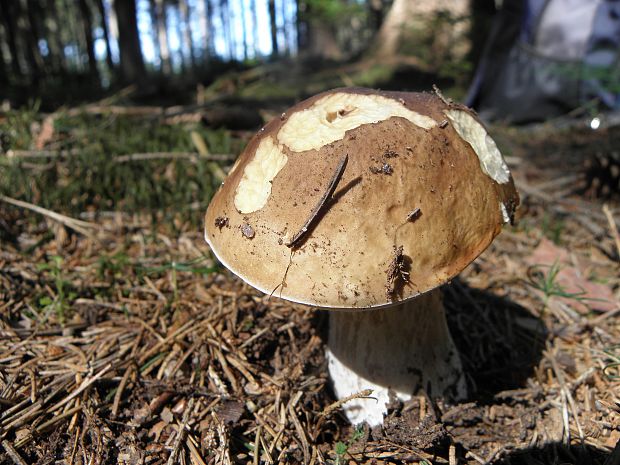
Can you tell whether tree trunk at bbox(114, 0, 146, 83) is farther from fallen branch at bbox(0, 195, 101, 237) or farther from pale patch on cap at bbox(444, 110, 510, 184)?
pale patch on cap at bbox(444, 110, 510, 184)

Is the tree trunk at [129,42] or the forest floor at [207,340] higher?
the tree trunk at [129,42]

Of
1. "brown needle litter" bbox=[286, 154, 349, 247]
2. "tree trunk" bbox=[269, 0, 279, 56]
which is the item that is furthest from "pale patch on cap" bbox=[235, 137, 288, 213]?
"tree trunk" bbox=[269, 0, 279, 56]

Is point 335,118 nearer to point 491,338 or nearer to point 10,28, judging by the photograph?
point 491,338

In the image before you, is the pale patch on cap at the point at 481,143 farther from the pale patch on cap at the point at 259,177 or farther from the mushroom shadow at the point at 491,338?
the mushroom shadow at the point at 491,338

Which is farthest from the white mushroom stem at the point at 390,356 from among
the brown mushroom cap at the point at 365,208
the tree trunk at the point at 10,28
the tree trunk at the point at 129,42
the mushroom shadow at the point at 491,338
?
the tree trunk at the point at 10,28

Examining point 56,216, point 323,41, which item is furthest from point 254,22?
point 56,216

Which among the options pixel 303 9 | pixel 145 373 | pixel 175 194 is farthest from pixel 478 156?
pixel 303 9
